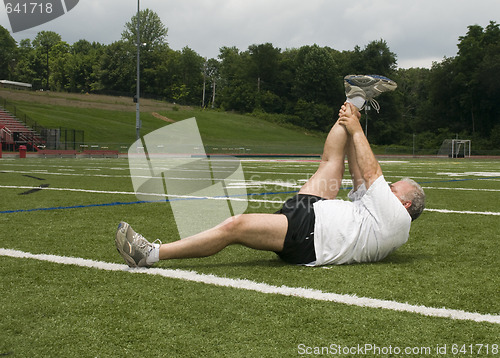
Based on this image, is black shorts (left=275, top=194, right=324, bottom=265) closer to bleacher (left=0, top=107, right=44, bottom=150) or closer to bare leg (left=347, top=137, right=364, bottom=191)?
bare leg (left=347, top=137, right=364, bottom=191)

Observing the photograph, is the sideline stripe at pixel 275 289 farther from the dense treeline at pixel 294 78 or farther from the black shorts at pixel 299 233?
the dense treeline at pixel 294 78

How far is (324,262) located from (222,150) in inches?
1860

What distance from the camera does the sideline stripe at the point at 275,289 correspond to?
9.34 ft

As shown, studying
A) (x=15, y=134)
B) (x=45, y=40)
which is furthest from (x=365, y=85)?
(x=45, y=40)

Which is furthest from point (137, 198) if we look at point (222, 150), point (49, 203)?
point (222, 150)

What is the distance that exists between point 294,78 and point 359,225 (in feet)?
324

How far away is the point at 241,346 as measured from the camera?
94.3 inches

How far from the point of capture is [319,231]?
3.82m

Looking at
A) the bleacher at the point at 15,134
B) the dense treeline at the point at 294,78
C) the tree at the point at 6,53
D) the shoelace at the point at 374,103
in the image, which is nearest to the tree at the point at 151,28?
the dense treeline at the point at 294,78

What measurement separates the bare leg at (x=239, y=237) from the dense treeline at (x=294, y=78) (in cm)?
6831

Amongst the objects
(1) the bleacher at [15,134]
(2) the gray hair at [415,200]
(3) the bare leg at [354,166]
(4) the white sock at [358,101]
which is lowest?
(1) the bleacher at [15,134]

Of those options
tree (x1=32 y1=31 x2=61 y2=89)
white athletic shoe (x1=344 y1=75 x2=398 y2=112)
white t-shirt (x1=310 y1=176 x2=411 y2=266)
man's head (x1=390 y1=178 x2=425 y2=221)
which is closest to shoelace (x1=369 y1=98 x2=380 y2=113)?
white athletic shoe (x1=344 y1=75 x2=398 y2=112)

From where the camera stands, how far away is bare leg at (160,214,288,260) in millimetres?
3801

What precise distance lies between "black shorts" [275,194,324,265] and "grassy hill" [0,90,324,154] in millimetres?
46715
